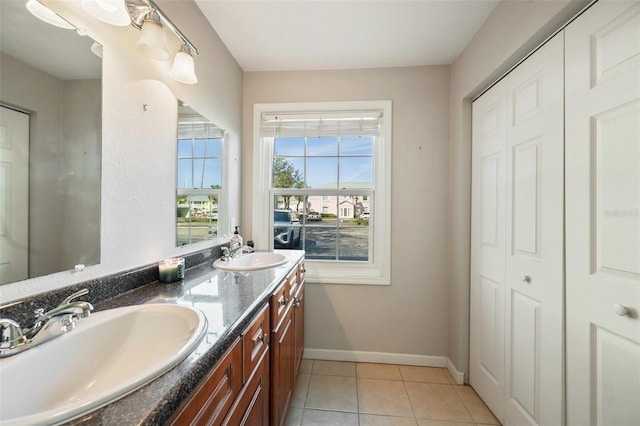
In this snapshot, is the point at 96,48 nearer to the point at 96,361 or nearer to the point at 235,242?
the point at 96,361

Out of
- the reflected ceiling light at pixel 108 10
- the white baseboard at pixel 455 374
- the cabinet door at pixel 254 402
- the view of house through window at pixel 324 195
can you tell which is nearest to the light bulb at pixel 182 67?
the reflected ceiling light at pixel 108 10

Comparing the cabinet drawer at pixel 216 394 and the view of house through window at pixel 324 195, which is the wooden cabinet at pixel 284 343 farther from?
the view of house through window at pixel 324 195

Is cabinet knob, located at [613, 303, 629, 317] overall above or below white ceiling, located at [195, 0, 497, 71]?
below

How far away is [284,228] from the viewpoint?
2326 mm

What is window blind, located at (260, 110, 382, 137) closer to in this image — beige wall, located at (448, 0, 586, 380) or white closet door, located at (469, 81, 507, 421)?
beige wall, located at (448, 0, 586, 380)

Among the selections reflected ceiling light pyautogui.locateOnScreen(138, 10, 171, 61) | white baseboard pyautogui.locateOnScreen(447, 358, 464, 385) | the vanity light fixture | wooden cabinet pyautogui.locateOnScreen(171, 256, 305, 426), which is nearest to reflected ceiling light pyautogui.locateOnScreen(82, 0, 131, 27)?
the vanity light fixture

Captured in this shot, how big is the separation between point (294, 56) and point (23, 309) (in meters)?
2.07

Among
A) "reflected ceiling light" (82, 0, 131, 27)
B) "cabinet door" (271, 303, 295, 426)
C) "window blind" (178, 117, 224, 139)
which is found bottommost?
"cabinet door" (271, 303, 295, 426)

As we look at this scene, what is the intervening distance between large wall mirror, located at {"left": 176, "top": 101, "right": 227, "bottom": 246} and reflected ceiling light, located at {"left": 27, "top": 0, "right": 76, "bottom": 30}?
21.8 inches

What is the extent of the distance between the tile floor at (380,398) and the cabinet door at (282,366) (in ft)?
1.03

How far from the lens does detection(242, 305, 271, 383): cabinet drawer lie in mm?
836

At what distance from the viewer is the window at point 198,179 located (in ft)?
4.54

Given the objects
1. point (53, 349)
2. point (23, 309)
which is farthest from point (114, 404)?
point (23, 309)

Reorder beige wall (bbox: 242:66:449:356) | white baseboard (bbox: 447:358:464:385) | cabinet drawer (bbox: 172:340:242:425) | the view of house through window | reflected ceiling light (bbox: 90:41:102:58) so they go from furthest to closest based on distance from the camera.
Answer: the view of house through window, beige wall (bbox: 242:66:449:356), white baseboard (bbox: 447:358:464:385), reflected ceiling light (bbox: 90:41:102:58), cabinet drawer (bbox: 172:340:242:425)
